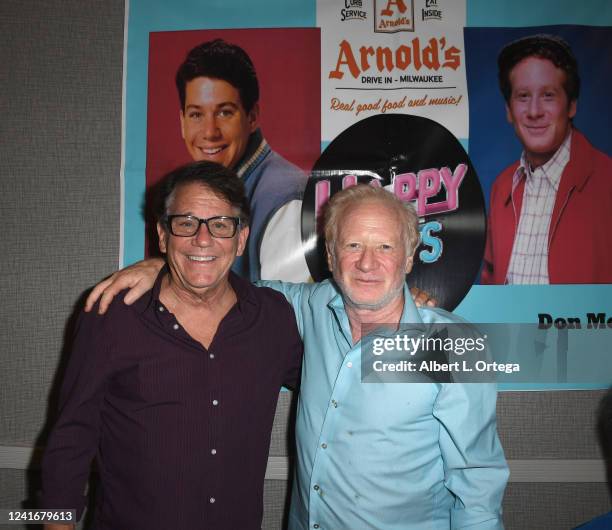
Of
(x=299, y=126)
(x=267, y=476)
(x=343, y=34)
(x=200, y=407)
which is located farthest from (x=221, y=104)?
(x=267, y=476)

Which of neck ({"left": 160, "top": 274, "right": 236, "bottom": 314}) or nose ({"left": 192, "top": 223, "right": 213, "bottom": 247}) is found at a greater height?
nose ({"left": 192, "top": 223, "right": 213, "bottom": 247})

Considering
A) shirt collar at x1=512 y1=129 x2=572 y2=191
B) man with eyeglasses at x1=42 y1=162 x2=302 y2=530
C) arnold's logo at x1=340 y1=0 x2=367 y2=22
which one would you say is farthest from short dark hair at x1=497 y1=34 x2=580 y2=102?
man with eyeglasses at x1=42 y1=162 x2=302 y2=530

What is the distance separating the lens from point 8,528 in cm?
191

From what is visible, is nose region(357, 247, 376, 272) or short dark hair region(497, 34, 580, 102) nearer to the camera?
nose region(357, 247, 376, 272)

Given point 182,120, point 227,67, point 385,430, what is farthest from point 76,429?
point 227,67

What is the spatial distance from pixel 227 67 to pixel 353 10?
604 millimetres

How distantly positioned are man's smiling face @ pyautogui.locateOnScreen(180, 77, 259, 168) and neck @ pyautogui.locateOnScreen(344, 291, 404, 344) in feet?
3.01

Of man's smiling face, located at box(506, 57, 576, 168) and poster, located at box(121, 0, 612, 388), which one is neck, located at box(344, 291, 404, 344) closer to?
poster, located at box(121, 0, 612, 388)

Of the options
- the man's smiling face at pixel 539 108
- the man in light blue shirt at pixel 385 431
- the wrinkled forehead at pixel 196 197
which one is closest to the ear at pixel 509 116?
the man's smiling face at pixel 539 108

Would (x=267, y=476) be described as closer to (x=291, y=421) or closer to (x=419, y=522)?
(x=291, y=421)

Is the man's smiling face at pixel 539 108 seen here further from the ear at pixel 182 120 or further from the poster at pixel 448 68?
the ear at pixel 182 120

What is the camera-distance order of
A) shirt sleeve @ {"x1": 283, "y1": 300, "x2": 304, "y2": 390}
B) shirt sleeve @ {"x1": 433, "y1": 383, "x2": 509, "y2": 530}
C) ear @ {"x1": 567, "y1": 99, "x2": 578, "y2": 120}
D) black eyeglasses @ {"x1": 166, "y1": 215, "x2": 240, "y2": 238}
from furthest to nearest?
ear @ {"x1": 567, "y1": 99, "x2": 578, "y2": 120} → shirt sleeve @ {"x1": 283, "y1": 300, "x2": 304, "y2": 390} → black eyeglasses @ {"x1": 166, "y1": 215, "x2": 240, "y2": 238} → shirt sleeve @ {"x1": 433, "y1": 383, "x2": 509, "y2": 530}

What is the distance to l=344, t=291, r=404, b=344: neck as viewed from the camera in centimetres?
130

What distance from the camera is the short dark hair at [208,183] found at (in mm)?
1263
